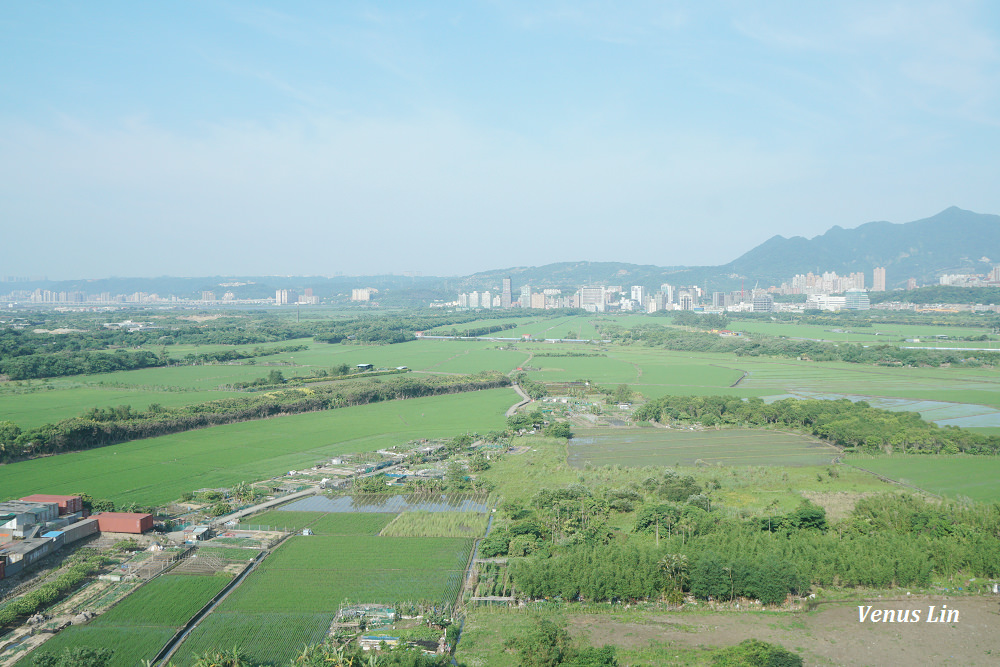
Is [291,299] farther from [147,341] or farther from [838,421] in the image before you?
[838,421]

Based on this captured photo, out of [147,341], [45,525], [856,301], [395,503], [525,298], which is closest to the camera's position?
[45,525]

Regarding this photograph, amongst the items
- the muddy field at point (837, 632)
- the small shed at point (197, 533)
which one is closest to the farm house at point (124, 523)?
the small shed at point (197, 533)

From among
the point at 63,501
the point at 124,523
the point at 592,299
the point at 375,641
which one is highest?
the point at 592,299

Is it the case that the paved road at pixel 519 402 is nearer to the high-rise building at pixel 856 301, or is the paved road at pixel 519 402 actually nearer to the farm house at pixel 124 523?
the farm house at pixel 124 523

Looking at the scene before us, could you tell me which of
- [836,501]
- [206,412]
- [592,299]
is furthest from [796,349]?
[592,299]

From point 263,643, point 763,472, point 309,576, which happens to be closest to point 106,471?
point 309,576

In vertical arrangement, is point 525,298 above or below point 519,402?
above

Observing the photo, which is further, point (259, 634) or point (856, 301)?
point (856, 301)

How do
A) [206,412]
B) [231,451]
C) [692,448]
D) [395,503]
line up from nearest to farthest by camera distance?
1. [395,503]
2. [231,451]
3. [692,448]
4. [206,412]
